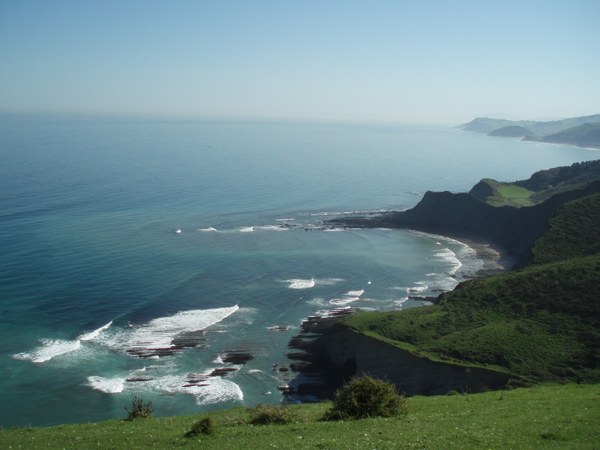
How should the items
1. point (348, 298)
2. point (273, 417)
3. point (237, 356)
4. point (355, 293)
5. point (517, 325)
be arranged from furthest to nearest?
point (355, 293), point (348, 298), point (237, 356), point (517, 325), point (273, 417)

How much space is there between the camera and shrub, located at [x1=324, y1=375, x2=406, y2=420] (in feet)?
74.6

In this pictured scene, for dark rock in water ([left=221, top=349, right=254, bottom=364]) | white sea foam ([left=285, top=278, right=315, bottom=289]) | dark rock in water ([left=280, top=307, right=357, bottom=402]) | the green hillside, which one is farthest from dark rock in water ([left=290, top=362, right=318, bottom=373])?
white sea foam ([left=285, top=278, right=315, bottom=289])

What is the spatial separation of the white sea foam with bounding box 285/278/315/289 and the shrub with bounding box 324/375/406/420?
54.3m

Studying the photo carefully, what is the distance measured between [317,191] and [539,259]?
285 feet

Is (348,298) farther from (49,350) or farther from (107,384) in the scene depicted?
(49,350)

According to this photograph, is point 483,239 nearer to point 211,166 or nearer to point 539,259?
point 539,259

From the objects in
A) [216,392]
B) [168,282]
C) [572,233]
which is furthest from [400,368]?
[572,233]

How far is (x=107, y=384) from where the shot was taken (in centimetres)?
4862

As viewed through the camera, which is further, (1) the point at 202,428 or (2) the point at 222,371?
(2) the point at 222,371

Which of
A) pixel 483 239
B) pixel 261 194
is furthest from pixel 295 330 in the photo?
pixel 261 194

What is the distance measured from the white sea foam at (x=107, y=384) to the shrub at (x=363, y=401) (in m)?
31.2

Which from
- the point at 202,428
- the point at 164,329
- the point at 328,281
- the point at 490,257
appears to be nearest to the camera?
the point at 202,428

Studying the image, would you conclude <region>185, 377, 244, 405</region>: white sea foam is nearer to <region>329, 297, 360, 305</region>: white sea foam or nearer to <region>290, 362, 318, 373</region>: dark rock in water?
<region>290, 362, 318, 373</region>: dark rock in water

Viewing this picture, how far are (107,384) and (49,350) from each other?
32.2 feet
